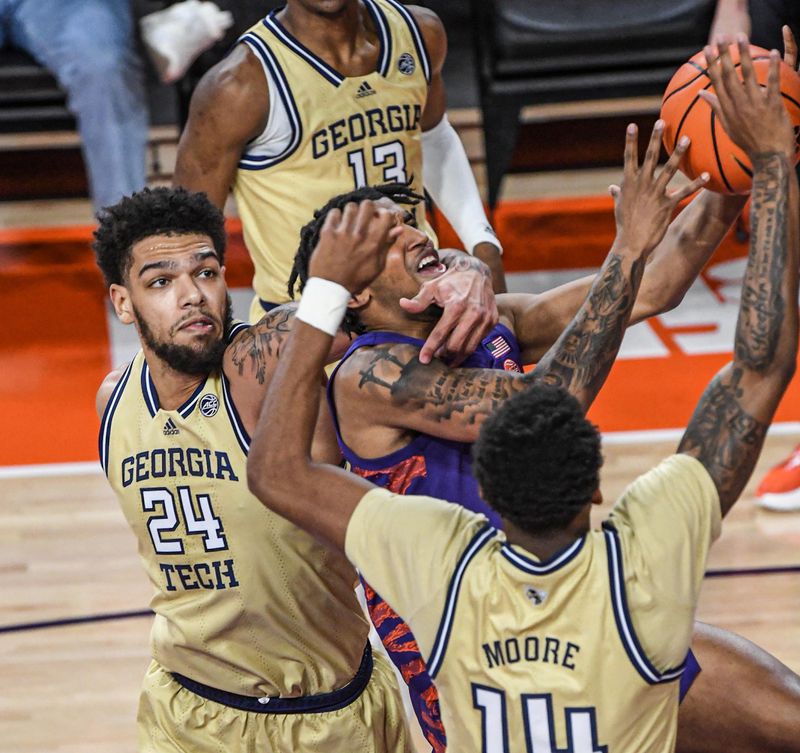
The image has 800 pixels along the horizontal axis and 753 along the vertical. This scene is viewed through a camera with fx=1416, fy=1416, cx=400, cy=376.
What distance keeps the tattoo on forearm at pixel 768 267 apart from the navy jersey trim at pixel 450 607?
576 millimetres

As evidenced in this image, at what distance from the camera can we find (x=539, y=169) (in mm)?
9172

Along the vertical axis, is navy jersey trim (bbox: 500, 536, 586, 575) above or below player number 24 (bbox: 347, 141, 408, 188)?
above

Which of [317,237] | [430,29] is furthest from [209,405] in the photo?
[430,29]

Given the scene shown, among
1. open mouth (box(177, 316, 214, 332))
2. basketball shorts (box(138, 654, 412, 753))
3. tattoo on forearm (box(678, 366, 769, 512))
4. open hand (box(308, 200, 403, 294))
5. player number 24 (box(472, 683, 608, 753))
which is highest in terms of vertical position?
open hand (box(308, 200, 403, 294))

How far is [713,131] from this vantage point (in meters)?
2.88

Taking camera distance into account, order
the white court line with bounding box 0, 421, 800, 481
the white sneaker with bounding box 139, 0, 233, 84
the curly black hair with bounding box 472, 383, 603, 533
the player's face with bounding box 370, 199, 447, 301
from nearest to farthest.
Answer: the curly black hair with bounding box 472, 383, 603, 533, the player's face with bounding box 370, 199, 447, 301, the white court line with bounding box 0, 421, 800, 481, the white sneaker with bounding box 139, 0, 233, 84

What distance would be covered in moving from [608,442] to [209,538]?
3211 millimetres

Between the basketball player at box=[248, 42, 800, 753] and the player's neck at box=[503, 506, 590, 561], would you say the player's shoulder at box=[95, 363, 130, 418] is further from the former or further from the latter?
the player's neck at box=[503, 506, 590, 561]

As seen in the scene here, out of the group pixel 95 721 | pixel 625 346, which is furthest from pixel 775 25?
pixel 95 721

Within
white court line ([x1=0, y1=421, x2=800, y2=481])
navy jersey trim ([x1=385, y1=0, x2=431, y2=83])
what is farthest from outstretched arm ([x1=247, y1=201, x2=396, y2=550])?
white court line ([x1=0, y1=421, x2=800, y2=481])

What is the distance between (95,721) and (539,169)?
574 cm

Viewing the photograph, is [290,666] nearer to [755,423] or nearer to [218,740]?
[218,740]

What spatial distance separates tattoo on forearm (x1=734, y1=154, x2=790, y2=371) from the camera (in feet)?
7.78

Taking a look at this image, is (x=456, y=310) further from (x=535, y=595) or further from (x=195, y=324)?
(x=535, y=595)
